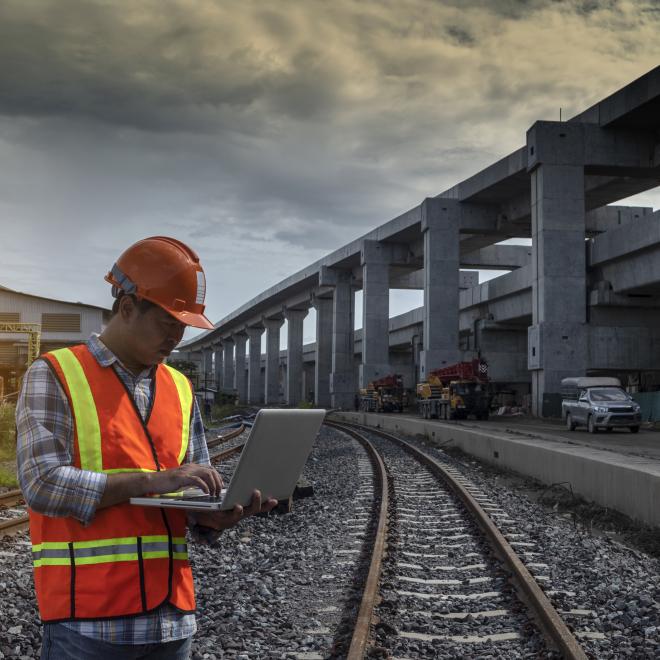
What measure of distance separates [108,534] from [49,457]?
0.25 meters

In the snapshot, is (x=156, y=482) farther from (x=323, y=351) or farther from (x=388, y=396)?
(x=323, y=351)

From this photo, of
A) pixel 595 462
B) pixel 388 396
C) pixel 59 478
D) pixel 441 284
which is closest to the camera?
pixel 59 478

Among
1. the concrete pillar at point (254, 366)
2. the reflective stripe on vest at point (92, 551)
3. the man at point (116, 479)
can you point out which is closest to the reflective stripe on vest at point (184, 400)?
the man at point (116, 479)

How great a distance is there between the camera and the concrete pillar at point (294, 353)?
A: 254 feet

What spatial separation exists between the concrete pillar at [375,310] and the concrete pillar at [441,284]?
1027 centimetres

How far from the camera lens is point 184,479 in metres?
2.16

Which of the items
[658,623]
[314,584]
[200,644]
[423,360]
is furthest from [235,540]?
[423,360]

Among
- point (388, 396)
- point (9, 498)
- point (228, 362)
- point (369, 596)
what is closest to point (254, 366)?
point (228, 362)

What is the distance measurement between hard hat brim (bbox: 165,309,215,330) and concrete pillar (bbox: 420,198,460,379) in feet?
143

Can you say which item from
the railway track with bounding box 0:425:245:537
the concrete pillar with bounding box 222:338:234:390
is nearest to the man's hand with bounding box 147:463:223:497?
the railway track with bounding box 0:425:245:537

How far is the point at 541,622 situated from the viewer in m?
5.82

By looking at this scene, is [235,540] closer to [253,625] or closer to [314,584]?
[314,584]

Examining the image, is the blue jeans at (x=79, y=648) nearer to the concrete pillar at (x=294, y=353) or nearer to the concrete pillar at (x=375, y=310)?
the concrete pillar at (x=375, y=310)

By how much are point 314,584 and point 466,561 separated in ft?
6.01
